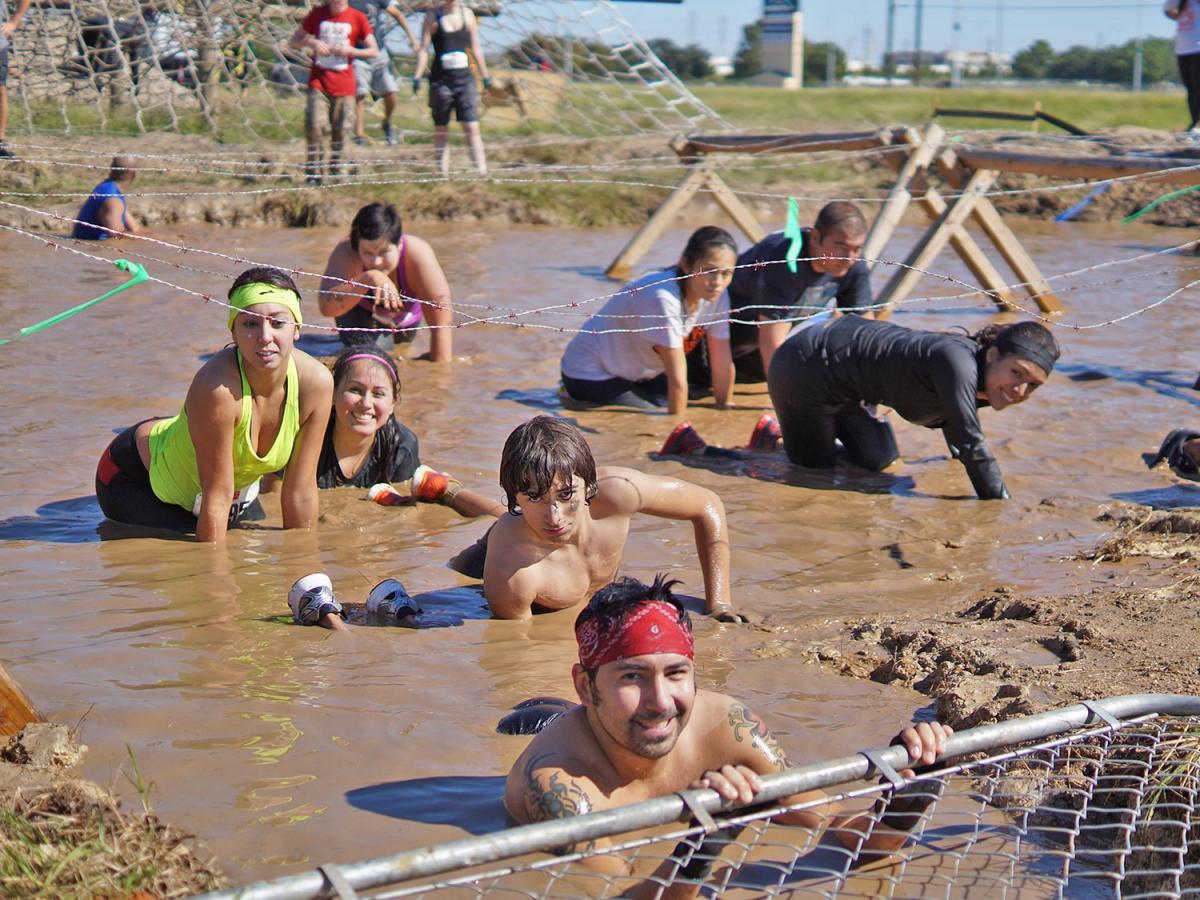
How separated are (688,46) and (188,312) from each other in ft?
105

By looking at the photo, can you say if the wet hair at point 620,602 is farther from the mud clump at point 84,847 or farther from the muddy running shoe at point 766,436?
the muddy running shoe at point 766,436

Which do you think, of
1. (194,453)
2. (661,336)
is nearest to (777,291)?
(661,336)

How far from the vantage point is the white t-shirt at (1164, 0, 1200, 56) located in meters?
12.0

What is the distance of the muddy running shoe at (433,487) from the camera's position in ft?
20.2

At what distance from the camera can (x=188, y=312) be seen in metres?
9.73

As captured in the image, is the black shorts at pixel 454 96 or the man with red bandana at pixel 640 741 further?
the black shorts at pixel 454 96

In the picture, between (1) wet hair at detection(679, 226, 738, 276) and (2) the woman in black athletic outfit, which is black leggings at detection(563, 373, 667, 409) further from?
(2) the woman in black athletic outfit

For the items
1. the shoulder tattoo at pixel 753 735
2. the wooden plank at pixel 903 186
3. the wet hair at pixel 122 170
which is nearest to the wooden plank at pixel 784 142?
the wooden plank at pixel 903 186

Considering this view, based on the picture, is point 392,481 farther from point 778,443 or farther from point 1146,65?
point 1146,65

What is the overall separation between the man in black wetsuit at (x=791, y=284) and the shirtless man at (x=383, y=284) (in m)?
1.54

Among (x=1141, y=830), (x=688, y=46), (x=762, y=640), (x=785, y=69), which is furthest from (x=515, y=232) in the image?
(x=688, y=46)

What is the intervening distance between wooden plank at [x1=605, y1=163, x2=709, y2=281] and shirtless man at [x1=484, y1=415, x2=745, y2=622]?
7.07 m

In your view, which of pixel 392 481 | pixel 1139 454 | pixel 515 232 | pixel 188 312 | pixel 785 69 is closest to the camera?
pixel 392 481

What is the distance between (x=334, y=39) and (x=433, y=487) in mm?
8151
